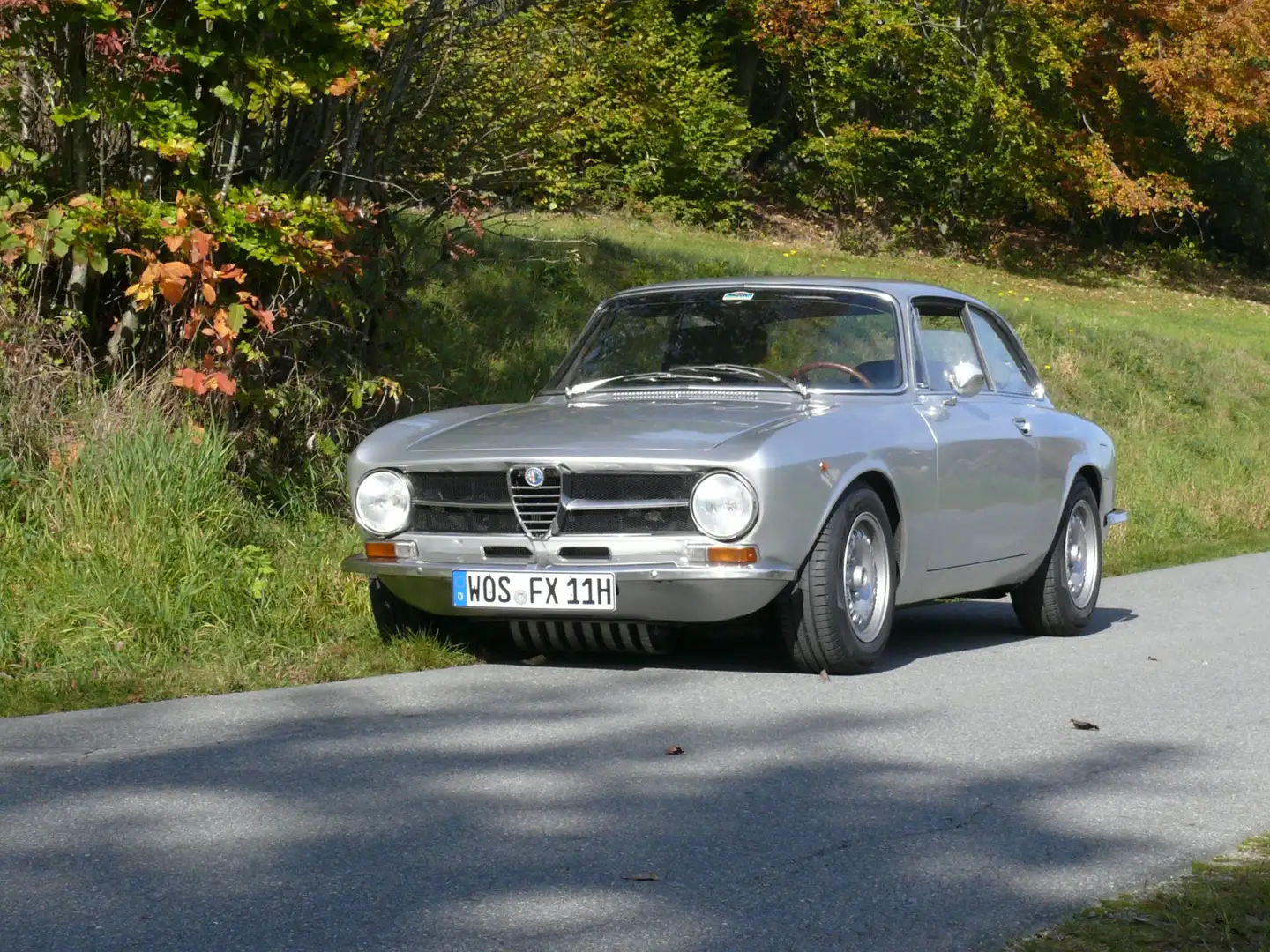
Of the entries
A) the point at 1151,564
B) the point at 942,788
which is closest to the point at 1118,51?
the point at 1151,564

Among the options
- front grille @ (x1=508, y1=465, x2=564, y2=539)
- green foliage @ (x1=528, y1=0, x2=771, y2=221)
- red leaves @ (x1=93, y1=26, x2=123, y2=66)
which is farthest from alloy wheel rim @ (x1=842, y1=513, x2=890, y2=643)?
green foliage @ (x1=528, y1=0, x2=771, y2=221)

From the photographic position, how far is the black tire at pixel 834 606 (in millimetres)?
6926

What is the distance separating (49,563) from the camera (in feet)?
25.6

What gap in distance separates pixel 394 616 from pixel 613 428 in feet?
4.06

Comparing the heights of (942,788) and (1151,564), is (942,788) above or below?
above

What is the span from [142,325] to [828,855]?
20.9 ft

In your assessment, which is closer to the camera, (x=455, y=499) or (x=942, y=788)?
(x=942, y=788)

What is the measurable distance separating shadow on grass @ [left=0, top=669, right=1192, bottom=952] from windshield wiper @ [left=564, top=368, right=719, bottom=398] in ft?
5.79

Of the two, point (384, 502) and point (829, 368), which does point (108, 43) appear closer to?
point (384, 502)

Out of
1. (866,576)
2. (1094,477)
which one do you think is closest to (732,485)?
(866,576)

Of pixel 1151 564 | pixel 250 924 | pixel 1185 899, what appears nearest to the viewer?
pixel 250 924

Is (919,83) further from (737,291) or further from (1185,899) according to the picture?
(1185,899)

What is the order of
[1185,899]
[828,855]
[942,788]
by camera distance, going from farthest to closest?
[942,788] → [828,855] → [1185,899]

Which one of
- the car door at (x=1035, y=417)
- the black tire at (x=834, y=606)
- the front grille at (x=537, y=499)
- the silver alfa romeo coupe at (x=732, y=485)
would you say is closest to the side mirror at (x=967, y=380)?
the silver alfa romeo coupe at (x=732, y=485)
